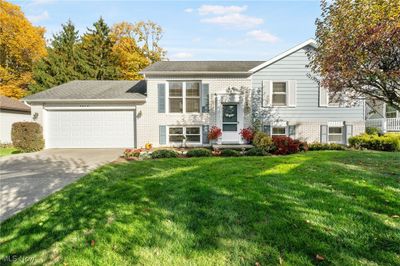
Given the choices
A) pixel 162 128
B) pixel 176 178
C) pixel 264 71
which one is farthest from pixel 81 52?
pixel 176 178

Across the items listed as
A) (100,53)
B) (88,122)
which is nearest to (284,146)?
(88,122)

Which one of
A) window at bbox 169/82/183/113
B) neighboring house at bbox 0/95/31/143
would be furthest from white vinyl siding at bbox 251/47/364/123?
neighboring house at bbox 0/95/31/143

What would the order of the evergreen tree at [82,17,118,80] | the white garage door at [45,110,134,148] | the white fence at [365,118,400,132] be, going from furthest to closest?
the evergreen tree at [82,17,118,80] < the white fence at [365,118,400,132] < the white garage door at [45,110,134,148]

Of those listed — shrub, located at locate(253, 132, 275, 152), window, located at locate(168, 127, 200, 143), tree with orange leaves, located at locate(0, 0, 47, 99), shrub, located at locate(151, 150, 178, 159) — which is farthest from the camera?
tree with orange leaves, located at locate(0, 0, 47, 99)

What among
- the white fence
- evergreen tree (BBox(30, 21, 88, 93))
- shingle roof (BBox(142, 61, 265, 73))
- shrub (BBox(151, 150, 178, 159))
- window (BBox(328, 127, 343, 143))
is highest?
evergreen tree (BBox(30, 21, 88, 93))

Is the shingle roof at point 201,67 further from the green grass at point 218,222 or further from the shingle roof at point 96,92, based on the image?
the green grass at point 218,222

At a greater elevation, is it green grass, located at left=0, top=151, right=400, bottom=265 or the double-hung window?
the double-hung window

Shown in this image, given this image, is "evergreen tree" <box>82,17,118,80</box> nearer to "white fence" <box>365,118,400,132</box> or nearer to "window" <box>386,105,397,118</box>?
"white fence" <box>365,118,400,132</box>

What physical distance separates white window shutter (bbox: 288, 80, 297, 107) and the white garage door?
8932 mm

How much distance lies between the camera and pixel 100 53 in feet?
83.7

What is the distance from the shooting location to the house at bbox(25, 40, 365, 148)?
12602mm

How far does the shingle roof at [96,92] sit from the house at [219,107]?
117 millimetres

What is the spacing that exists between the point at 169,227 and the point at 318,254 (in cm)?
181

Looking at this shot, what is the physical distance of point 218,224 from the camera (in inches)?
124
